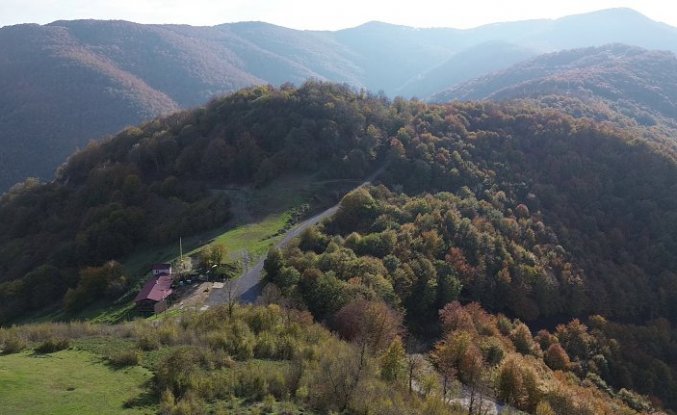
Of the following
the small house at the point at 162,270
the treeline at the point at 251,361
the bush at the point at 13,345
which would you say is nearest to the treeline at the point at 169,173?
the small house at the point at 162,270

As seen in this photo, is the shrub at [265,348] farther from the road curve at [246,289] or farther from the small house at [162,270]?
the small house at [162,270]

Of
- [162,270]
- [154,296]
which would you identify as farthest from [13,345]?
[162,270]

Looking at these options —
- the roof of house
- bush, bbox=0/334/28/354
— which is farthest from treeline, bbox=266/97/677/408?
bush, bbox=0/334/28/354

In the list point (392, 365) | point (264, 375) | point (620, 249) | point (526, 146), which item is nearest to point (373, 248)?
point (392, 365)

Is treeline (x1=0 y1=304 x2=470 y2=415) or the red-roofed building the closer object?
treeline (x1=0 y1=304 x2=470 y2=415)

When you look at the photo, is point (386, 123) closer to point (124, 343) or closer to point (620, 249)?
point (620, 249)

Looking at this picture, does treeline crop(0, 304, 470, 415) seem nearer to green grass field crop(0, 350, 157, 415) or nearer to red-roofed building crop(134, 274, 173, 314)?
green grass field crop(0, 350, 157, 415)
